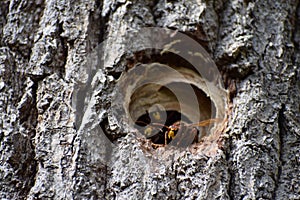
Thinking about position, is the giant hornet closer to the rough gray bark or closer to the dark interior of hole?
the dark interior of hole

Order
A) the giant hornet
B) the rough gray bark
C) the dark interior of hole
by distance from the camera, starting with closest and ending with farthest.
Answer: the rough gray bark
the giant hornet
the dark interior of hole

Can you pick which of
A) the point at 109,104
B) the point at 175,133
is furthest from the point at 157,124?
the point at 109,104

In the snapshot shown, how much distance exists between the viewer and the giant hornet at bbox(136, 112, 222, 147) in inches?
83.7

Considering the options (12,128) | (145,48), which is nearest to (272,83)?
(145,48)

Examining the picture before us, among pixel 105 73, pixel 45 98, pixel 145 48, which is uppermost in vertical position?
pixel 145 48

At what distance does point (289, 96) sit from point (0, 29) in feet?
4.43

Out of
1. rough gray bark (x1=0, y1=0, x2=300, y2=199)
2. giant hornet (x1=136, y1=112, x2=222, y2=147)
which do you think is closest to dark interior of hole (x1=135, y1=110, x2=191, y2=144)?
giant hornet (x1=136, y1=112, x2=222, y2=147)

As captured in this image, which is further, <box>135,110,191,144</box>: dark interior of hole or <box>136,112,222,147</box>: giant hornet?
<box>135,110,191,144</box>: dark interior of hole

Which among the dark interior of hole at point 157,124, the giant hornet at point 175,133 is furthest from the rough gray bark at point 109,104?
the dark interior of hole at point 157,124

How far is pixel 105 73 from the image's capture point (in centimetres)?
206

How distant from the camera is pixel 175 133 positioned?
86.4 inches

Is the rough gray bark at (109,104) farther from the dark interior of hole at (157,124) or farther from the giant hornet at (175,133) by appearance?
the dark interior of hole at (157,124)

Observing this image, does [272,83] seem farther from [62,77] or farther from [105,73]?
[62,77]

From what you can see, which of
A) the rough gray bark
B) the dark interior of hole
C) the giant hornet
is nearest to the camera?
the rough gray bark
